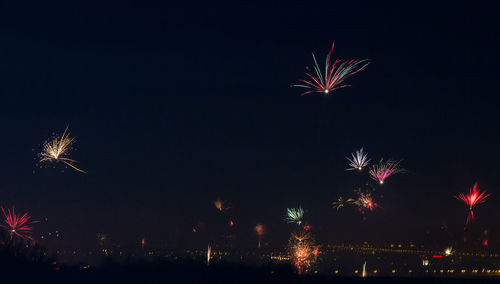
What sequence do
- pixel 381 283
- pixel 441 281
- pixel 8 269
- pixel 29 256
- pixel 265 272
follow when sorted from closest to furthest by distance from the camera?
pixel 8 269
pixel 29 256
pixel 265 272
pixel 381 283
pixel 441 281

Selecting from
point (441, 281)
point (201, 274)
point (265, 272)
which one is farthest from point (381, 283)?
point (201, 274)

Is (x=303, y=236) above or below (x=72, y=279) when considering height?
above

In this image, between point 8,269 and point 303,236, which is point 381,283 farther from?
point 303,236

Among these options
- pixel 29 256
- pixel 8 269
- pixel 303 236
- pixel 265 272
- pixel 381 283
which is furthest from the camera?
pixel 303 236

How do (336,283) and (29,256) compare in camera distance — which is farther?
(336,283)

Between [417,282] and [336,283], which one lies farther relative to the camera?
[417,282]

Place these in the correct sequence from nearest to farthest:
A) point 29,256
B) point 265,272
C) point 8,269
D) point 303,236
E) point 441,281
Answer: point 8,269 < point 29,256 < point 265,272 < point 441,281 < point 303,236

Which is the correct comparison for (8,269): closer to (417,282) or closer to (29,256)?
(29,256)

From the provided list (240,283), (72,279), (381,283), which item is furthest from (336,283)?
(72,279)

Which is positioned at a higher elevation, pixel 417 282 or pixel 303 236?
pixel 303 236
